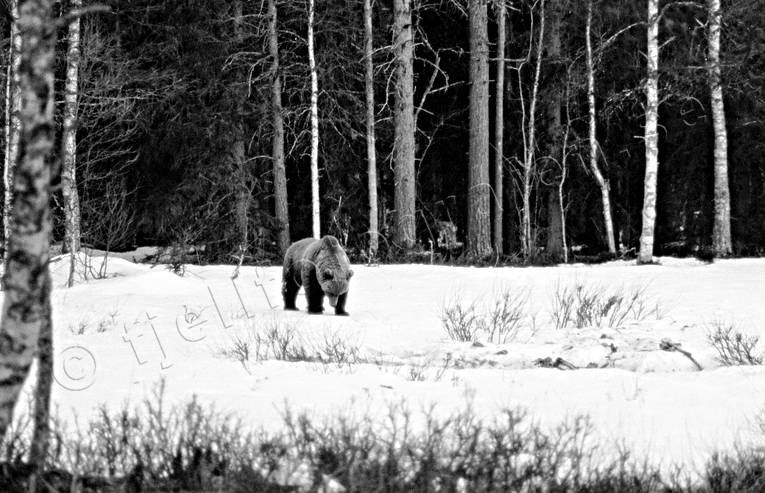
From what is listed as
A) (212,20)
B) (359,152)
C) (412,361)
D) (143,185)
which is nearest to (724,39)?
(359,152)

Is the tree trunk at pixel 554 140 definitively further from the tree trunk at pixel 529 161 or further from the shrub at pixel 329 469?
the shrub at pixel 329 469

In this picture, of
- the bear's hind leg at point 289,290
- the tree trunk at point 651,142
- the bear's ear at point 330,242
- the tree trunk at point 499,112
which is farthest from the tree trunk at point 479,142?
the bear's ear at point 330,242

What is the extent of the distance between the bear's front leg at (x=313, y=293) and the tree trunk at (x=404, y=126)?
9.20 meters

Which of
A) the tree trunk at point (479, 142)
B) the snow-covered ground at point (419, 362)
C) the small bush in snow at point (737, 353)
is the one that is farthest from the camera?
the tree trunk at point (479, 142)

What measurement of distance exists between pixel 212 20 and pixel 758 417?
18455 millimetres

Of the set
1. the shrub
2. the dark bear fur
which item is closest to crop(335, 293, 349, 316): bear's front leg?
the dark bear fur

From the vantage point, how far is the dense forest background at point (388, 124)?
67.4 feet

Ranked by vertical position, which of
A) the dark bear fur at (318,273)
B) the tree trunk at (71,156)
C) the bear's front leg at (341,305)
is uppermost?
the tree trunk at (71,156)

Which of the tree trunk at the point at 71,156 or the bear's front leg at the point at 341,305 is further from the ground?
the tree trunk at the point at 71,156

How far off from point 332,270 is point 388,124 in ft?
46.7

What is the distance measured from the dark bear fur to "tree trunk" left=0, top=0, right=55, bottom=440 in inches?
258

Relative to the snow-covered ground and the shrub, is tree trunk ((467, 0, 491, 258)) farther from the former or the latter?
the shrub

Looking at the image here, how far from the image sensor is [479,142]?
20500 mm

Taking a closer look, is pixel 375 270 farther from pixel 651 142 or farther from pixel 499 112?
pixel 499 112
